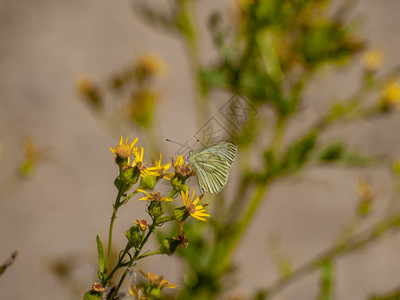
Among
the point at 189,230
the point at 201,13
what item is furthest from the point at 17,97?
the point at 189,230

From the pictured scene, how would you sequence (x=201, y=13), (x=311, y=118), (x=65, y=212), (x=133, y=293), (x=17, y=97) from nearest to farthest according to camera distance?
(x=133, y=293)
(x=65, y=212)
(x=17, y=97)
(x=311, y=118)
(x=201, y=13)

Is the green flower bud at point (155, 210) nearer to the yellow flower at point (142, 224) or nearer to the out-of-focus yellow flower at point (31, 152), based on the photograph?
the yellow flower at point (142, 224)

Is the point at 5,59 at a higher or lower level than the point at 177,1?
higher

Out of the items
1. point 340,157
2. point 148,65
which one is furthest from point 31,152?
point 340,157

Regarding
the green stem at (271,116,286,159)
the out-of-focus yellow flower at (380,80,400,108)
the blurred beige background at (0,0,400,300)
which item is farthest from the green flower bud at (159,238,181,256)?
the blurred beige background at (0,0,400,300)

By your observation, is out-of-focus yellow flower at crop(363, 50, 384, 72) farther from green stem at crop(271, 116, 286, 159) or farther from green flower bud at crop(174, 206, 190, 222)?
green flower bud at crop(174, 206, 190, 222)

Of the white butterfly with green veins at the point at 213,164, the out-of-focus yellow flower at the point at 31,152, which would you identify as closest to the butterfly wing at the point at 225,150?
the white butterfly with green veins at the point at 213,164

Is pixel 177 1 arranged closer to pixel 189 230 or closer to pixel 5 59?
pixel 189 230
